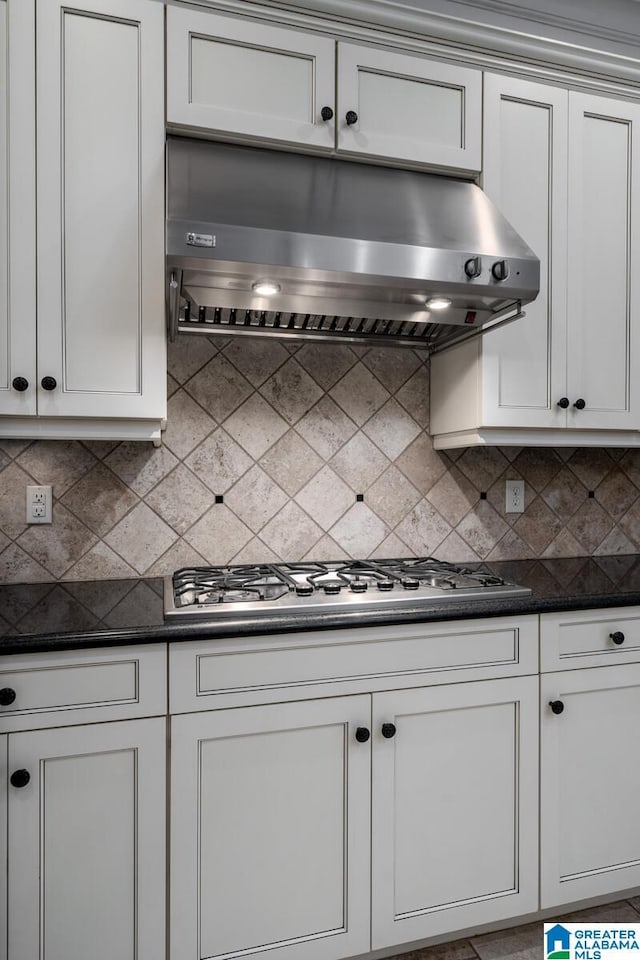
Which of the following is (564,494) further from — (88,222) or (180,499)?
(88,222)

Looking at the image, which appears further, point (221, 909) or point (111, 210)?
point (111, 210)

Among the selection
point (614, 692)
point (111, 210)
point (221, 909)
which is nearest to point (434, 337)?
point (111, 210)

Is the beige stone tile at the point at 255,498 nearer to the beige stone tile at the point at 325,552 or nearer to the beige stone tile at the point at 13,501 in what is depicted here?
the beige stone tile at the point at 325,552

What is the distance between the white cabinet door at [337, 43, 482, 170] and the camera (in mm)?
1727

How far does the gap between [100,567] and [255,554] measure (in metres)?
0.48

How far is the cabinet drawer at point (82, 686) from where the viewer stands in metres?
1.26

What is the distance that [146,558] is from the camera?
190 centimetres

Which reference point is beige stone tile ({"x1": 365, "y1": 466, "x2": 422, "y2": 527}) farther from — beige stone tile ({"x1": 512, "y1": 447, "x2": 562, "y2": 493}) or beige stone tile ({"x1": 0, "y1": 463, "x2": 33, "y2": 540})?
beige stone tile ({"x1": 0, "y1": 463, "x2": 33, "y2": 540})

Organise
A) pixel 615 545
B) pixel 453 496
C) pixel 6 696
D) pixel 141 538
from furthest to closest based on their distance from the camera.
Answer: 1. pixel 615 545
2. pixel 453 496
3. pixel 141 538
4. pixel 6 696

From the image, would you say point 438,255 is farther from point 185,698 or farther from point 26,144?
point 185,698

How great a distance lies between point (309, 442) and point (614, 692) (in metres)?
1.18

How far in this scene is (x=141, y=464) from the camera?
6.23 ft

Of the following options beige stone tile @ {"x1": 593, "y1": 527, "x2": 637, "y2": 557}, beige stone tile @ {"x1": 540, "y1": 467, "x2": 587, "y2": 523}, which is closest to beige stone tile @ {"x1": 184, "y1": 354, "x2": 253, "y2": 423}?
beige stone tile @ {"x1": 540, "y1": 467, "x2": 587, "y2": 523}

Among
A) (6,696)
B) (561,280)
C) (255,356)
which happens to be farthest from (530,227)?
(6,696)
